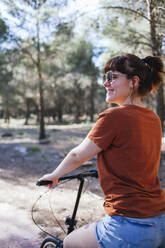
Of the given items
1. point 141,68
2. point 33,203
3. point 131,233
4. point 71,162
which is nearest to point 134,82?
point 141,68

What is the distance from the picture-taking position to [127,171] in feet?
3.93

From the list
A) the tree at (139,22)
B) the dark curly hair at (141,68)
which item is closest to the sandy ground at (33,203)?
the dark curly hair at (141,68)

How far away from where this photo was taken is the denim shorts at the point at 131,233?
1125mm

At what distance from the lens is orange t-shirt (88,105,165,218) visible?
1180 mm

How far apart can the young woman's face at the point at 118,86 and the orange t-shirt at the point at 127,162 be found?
116mm

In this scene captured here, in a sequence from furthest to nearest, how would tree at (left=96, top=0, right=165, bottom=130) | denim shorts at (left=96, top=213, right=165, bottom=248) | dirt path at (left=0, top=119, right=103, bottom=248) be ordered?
tree at (left=96, top=0, right=165, bottom=130) < dirt path at (left=0, top=119, right=103, bottom=248) < denim shorts at (left=96, top=213, right=165, bottom=248)

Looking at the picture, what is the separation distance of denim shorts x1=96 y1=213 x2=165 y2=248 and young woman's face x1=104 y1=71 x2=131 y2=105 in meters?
→ 0.62

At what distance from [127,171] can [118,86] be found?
0.46m

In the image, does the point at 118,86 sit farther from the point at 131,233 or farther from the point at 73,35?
the point at 73,35

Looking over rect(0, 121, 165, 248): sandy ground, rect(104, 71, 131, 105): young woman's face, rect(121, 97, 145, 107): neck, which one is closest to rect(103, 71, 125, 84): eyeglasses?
rect(104, 71, 131, 105): young woman's face

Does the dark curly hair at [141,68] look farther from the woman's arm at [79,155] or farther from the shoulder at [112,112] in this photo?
the woman's arm at [79,155]

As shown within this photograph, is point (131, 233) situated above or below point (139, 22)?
below

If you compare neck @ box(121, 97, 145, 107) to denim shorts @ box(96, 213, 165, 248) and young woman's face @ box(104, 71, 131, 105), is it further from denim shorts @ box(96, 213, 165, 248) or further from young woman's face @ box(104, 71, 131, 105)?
denim shorts @ box(96, 213, 165, 248)

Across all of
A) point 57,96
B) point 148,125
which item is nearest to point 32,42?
point 148,125
